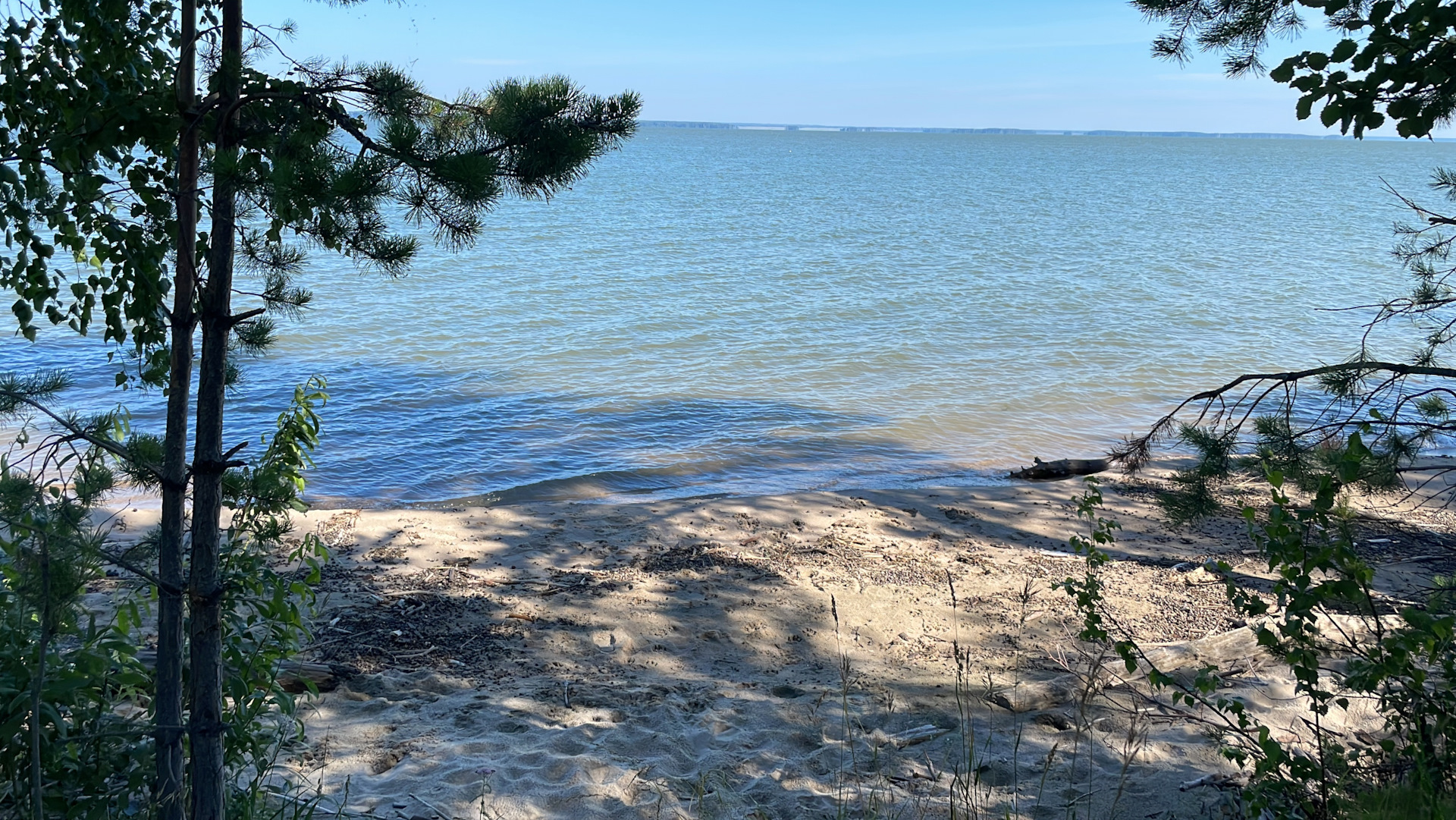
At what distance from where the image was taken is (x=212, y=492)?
2.82 metres

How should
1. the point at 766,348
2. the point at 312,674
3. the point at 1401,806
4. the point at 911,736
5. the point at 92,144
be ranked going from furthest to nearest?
the point at 766,348, the point at 312,674, the point at 911,736, the point at 1401,806, the point at 92,144

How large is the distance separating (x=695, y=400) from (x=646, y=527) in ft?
17.3

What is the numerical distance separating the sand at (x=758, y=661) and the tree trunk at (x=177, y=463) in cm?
76

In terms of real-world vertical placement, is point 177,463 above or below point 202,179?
below

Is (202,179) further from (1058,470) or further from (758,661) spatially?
(1058,470)

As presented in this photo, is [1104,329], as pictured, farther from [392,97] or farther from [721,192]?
[721,192]

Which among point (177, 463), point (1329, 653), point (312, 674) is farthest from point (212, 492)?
point (1329, 653)

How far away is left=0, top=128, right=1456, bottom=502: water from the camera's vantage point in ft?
38.4

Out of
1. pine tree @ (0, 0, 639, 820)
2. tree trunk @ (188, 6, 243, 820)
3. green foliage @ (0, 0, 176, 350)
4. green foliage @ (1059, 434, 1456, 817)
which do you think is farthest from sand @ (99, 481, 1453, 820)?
green foliage @ (0, 0, 176, 350)

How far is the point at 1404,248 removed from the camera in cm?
502

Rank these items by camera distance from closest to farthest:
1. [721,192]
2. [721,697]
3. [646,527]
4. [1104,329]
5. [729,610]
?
[721,697] < [729,610] < [646,527] < [1104,329] < [721,192]

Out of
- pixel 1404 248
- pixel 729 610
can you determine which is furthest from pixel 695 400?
pixel 1404 248

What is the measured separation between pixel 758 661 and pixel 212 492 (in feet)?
12.6

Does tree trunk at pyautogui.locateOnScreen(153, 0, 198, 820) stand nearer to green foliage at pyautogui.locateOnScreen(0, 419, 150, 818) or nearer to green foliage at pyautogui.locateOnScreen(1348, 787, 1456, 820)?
green foliage at pyautogui.locateOnScreen(0, 419, 150, 818)
